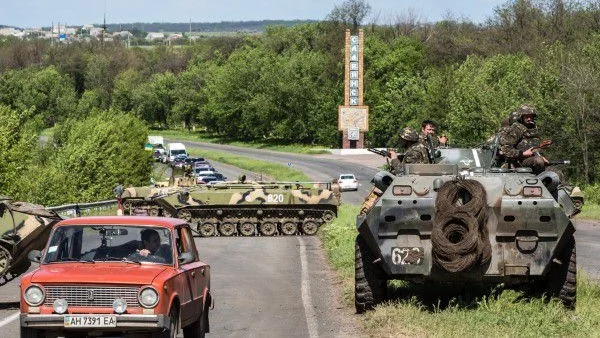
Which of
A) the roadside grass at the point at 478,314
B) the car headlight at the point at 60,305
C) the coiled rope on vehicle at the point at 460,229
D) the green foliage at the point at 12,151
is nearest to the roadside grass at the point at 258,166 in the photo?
the green foliage at the point at 12,151

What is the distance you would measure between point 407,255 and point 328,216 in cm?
2814

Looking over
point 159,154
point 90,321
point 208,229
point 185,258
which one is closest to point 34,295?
point 90,321

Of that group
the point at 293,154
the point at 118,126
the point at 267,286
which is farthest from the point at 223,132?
the point at 267,286

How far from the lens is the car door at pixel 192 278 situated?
1259 centimetres

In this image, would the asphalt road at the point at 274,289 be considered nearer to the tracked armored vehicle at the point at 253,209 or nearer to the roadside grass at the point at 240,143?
the tracked armored vehicle at the point at 253,209

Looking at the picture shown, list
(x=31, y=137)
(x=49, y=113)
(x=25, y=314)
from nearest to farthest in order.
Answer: (x=25, y=314) < (x=31, y=137) < (x=49, y=113)

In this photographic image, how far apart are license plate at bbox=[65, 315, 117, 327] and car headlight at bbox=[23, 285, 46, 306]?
33cm

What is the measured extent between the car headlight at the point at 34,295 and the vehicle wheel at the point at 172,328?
43.5 inches

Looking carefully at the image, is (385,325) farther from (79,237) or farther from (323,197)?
(323,197)

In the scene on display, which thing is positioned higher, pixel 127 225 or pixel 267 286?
pixel 127 225

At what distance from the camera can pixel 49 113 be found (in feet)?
559

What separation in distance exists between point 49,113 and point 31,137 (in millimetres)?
88283

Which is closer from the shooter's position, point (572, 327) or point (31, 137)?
point (572, 327)

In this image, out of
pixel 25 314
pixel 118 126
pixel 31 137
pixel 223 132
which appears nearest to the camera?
pixel 25 314
